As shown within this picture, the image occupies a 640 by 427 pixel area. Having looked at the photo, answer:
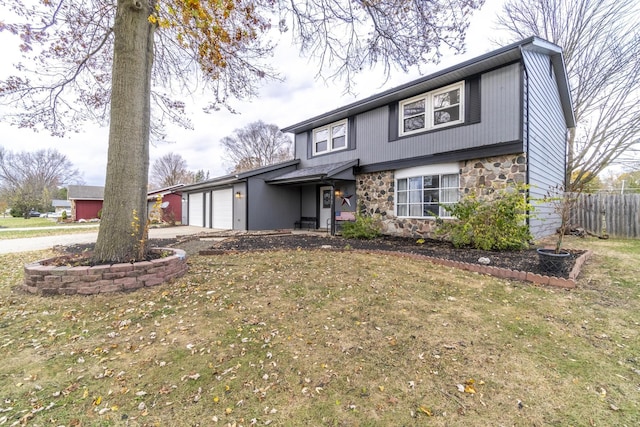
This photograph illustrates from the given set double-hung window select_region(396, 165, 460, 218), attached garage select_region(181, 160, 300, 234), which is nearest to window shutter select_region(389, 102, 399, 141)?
double-hung window select_region(396, 165, 460, 218)

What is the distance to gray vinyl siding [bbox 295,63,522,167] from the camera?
7199mm

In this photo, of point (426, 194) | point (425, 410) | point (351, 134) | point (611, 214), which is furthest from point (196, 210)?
point (611, 214)

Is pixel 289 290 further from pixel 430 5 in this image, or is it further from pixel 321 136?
pixel 321 136

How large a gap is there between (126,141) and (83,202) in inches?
1251

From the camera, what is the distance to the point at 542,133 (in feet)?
28.5

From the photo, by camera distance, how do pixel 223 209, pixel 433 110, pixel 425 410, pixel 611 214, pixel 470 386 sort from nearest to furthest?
1. pixel 425 410
2. pixel 470 386
3. pixel 433 110
4. pixel 611 214
5. pixel 223 209

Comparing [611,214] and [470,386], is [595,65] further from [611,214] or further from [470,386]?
[470,386]

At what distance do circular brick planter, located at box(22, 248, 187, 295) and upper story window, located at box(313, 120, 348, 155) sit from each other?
928cm

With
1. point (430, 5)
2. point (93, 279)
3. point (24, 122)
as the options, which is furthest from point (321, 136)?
point (93, 279)

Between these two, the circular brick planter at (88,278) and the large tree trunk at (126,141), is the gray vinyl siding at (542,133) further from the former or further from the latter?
the large tree trunk at (126,141)

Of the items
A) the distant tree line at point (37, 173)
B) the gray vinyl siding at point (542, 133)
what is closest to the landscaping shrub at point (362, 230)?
the gray vinyl siding at point (542, 133)

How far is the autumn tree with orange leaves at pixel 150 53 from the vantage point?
4566mm

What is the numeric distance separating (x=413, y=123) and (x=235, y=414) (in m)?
9.49

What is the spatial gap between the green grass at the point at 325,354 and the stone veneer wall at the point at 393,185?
3.62 m
